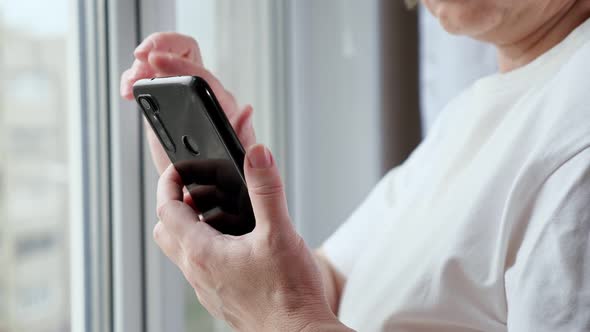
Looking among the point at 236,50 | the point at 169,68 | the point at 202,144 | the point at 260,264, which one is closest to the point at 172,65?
the point at 169,68

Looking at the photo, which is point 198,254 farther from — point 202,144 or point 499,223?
point 499,223

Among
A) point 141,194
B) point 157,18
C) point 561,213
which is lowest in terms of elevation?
point 141,194

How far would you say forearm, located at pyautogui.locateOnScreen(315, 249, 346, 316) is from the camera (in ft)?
2.64

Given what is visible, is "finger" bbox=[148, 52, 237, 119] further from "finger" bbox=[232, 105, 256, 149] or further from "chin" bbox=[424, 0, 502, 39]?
"chin" bbox=[424, 0, 502, 39]

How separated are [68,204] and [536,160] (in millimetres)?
515

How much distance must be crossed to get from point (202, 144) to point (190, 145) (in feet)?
0.06

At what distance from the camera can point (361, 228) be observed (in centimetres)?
84

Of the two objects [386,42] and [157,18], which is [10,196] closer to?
[157,18]

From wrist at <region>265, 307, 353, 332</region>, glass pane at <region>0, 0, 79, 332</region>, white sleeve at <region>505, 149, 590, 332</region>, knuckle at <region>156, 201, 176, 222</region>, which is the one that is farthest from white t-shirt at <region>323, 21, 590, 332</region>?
glass pane at <region>0, 0, 79, 332</region>

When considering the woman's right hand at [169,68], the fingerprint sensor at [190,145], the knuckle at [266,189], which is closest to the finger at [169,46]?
the woman's right hand at [169,68]

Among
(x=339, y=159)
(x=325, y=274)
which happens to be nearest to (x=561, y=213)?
(x=325, y=274)

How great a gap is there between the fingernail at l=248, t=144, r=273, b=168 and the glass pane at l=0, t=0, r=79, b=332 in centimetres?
33

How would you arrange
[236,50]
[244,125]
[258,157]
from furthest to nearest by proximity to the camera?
[236,50] → [244,125] → [258,157]

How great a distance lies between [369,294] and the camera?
0.67 metres
